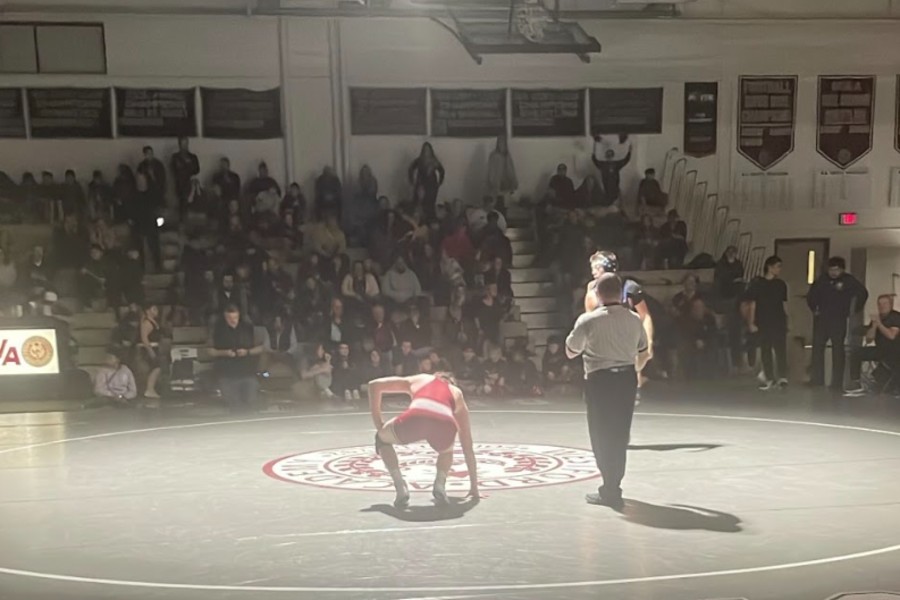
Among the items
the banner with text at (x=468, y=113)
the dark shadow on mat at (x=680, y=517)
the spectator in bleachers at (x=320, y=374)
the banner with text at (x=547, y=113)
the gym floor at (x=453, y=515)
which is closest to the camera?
the gym floor at (x=453, y=515)

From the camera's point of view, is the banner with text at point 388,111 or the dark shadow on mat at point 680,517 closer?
the dark shadow on mat at point 680,517

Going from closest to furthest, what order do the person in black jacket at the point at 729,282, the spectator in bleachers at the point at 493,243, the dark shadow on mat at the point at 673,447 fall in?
the dark shadow on mat at the point at 673,447, the spectator in bleachers at the point at 493,243, the person in black jacket at the point at 729,282

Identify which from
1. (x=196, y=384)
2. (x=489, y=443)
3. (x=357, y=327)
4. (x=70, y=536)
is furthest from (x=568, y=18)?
(x=70, y=536)

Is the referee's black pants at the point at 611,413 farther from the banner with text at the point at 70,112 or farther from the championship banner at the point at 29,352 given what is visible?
the banner with text at the point at 70,112

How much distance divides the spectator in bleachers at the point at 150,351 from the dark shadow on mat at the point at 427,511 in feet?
20.7

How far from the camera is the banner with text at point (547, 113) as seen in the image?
17719 mm

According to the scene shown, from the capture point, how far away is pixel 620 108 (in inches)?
704

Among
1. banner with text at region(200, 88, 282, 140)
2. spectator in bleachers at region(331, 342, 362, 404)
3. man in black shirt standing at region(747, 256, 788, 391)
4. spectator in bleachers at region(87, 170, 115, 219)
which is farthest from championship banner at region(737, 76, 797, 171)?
spectator in bleachers at region(87, 170, 115, 219)

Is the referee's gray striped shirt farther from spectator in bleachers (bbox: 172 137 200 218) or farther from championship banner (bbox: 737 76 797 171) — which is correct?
championship banner (bbox: 737 76 797 171)

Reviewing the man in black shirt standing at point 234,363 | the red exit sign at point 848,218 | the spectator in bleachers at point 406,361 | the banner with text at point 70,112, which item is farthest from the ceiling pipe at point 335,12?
the man in black shirt standing at point 234,363

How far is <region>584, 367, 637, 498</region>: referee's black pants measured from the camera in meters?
7.09

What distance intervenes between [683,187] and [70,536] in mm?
13127

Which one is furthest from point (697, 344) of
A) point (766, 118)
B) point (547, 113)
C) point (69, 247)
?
point (69, 247)

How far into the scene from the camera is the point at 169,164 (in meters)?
16.6
